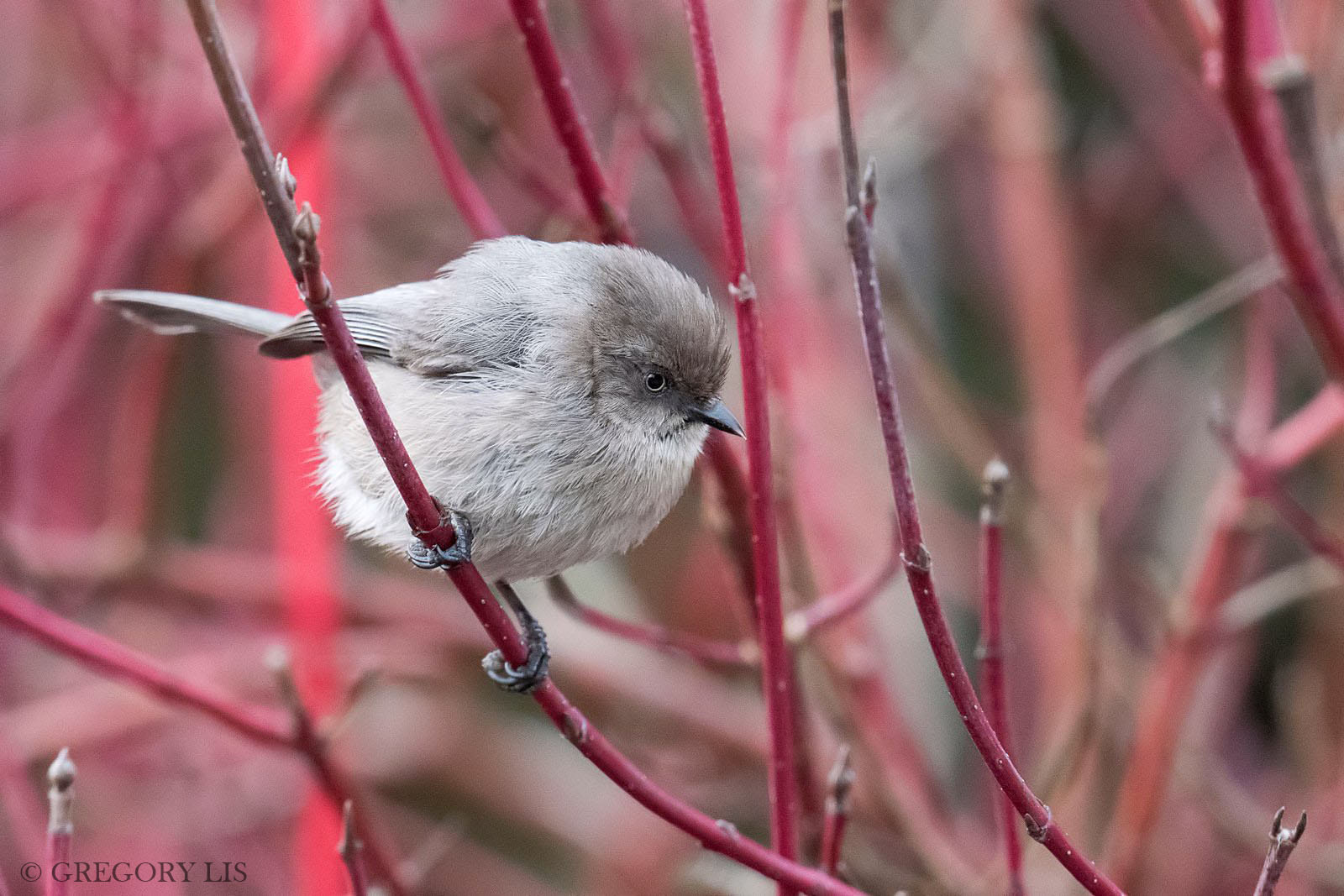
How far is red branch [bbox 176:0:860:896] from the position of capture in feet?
3.76

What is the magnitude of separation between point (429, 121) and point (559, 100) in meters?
0.39

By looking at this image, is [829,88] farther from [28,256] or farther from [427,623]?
[28,256]

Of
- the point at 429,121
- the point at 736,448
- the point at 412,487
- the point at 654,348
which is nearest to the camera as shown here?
the point at 412,487

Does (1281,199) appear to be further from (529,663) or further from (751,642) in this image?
(529,663)

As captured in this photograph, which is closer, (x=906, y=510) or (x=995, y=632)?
(x=906, y=510)

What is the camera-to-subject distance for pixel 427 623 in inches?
140

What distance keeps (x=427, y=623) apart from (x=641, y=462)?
150 centimetres

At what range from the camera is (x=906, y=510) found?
127 cm

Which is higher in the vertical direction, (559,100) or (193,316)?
(193,316)

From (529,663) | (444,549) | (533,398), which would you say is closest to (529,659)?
(529,663)

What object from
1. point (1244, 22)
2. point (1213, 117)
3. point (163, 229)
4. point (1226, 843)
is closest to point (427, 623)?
point (163, 229)

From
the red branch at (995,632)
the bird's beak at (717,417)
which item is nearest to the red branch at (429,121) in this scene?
the bird's beak at (717,417)

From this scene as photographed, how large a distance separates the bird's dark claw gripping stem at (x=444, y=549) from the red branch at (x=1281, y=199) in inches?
48.9

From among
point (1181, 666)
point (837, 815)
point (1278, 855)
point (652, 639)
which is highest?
point (1181, 666)
